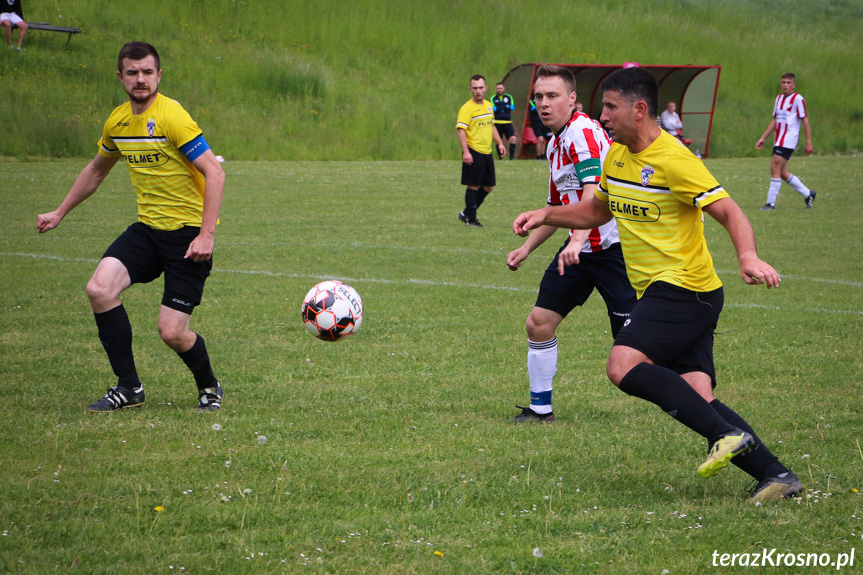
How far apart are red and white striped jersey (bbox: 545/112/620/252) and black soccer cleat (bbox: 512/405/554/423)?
3.43ft

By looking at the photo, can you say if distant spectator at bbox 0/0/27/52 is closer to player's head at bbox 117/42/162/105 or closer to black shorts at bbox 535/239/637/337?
player's head at bbox 117/42/162/105

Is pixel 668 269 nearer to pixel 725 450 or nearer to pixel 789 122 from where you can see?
pixel 725 450

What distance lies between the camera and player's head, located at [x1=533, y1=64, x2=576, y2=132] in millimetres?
5230

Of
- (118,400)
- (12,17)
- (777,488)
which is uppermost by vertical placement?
(12,17)

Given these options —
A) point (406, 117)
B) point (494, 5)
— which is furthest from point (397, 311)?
point (494, 5)

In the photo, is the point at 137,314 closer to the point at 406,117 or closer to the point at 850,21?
the point at 406,117

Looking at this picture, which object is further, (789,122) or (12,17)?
(12,17)

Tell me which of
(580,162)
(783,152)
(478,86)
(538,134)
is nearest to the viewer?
(580,162)

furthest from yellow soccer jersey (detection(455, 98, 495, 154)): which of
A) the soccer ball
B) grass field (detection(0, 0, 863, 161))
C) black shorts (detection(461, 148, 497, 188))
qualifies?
grass field (detection(0, 0, 863, 161))

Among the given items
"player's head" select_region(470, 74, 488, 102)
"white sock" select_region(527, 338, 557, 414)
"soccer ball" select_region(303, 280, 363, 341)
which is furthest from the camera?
"player's head" select_region(470, 74, 488, 102)

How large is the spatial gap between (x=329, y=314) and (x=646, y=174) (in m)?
2.28

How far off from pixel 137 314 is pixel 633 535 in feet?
19.7

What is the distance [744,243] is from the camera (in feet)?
12.3

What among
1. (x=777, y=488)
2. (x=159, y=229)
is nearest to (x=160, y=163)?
(x=159, y=229)
